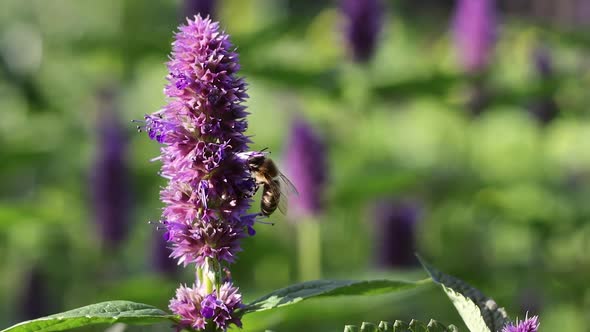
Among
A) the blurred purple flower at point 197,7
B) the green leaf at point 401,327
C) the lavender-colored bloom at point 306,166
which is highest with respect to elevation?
the blurred purple flower at point 197,7

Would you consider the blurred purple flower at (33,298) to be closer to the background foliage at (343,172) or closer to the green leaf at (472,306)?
the background foliage at (343,172)

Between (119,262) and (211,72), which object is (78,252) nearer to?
(119,262)

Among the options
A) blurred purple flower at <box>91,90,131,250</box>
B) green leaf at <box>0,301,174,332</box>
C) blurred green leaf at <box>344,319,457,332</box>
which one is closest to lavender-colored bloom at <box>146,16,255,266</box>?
green leaf at <box>0,301,174,332</box>

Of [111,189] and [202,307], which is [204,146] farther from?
[111,189]

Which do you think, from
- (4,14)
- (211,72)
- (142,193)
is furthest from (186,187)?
(4,14)

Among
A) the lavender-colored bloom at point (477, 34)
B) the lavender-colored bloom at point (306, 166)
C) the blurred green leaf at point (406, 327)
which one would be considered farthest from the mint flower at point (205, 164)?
the lavender-colored bloom at point (477, 34)
